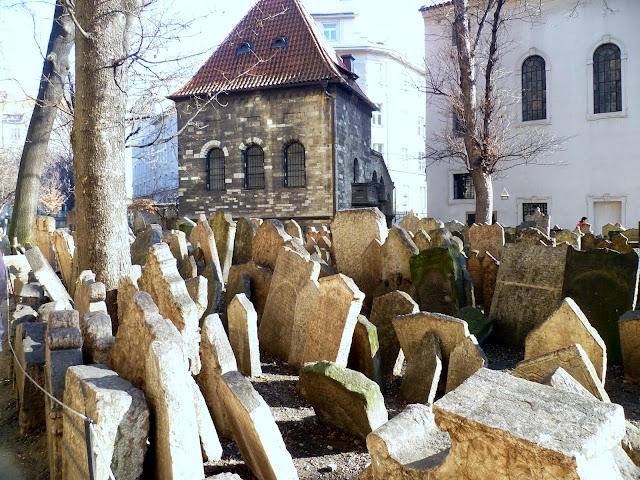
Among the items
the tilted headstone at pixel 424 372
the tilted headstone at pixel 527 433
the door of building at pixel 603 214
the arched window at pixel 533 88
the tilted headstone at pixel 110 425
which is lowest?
the tilted headstone at pixel 424 372

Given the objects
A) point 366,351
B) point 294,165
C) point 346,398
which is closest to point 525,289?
point 366,351

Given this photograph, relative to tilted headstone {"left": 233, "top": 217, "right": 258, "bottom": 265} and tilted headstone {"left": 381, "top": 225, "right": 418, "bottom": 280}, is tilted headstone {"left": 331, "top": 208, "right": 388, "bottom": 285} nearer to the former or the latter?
tilted headstone {"left": 381, "top": 225, "right": 418, "bottom": 280}

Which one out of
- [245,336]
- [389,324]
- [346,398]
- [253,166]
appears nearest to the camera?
[346,398]

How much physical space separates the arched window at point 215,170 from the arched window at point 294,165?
2.91 meters

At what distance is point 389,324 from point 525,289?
1727 millimetres

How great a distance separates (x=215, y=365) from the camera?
11.0ft

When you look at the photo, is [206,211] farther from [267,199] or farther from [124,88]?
[124,88]

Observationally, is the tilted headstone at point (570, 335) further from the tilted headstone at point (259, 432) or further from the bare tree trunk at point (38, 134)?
the bare tree trunk at point (38, 134)

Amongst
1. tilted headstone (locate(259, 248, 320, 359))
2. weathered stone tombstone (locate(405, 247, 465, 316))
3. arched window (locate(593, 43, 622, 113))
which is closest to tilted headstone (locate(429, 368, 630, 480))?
tilted headstone (locate(259, 248, 320, 359))

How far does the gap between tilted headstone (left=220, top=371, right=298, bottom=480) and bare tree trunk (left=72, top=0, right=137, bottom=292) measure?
12.4ft

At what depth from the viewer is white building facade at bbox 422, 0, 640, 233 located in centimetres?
2209

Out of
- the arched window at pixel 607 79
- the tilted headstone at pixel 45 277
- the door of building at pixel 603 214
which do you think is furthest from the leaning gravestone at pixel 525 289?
the arched window at pixel 607 79

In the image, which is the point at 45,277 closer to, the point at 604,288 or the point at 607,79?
the point at 604,288

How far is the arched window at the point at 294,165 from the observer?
22828 millimetres
